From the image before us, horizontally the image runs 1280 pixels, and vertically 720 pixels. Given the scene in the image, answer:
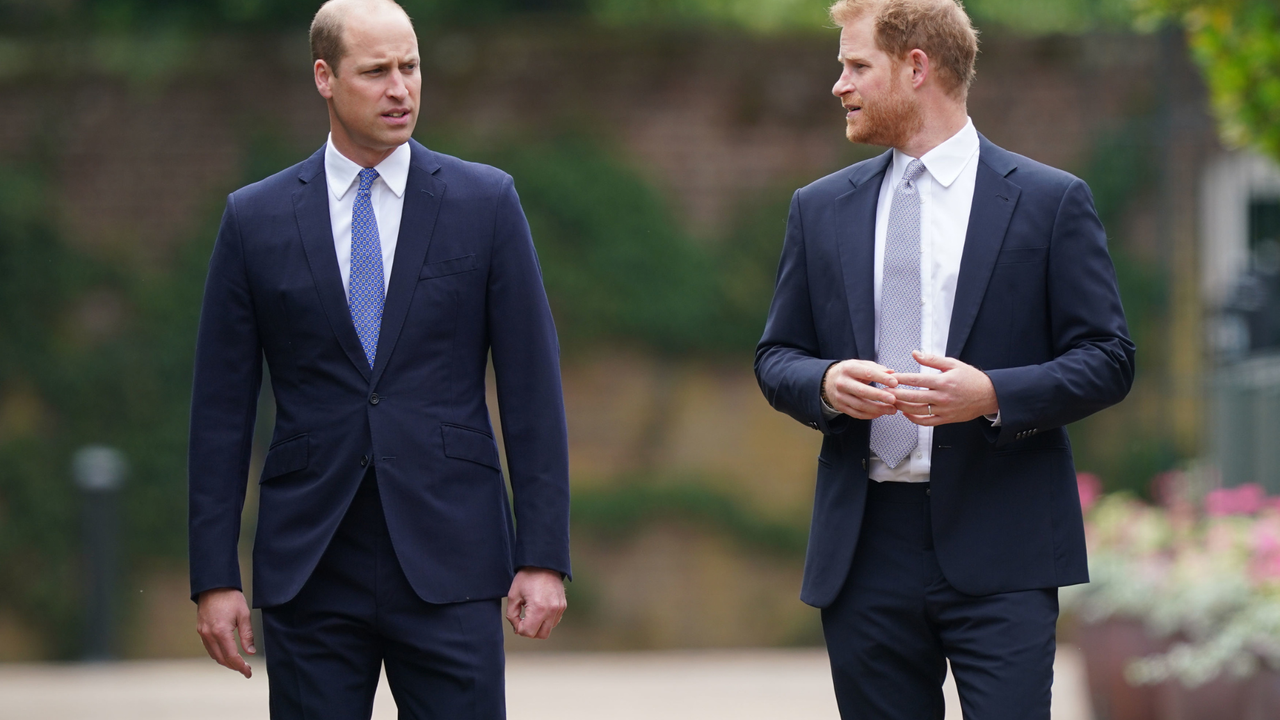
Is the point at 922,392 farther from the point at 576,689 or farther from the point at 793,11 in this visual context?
the point at 793,11

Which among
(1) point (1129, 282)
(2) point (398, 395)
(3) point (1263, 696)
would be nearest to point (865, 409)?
(2) point (398, 395)

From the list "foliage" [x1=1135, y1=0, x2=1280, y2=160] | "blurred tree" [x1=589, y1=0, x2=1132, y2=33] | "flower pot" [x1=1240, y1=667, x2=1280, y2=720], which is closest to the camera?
"flower pot" [x1=1240, y1=667, x2=1280, y2=720]

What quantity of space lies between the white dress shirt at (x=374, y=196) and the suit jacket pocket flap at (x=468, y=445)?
1.13ft

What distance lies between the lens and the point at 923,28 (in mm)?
3287

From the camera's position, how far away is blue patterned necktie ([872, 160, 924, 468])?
329cm

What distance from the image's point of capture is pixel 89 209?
34.1 ft

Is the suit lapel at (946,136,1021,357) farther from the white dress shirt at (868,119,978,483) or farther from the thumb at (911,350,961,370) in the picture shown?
the thumb at (911,350,961,370)

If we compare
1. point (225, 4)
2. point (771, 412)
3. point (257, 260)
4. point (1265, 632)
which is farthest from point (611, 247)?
point (257, 260)

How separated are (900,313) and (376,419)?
3.45 feet

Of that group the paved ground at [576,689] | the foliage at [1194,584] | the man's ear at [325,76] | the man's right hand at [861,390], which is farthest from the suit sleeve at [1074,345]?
the paved ground at [576,689]

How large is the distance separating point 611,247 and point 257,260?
711cm

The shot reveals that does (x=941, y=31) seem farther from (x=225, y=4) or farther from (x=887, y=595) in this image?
(x=225, y=4)

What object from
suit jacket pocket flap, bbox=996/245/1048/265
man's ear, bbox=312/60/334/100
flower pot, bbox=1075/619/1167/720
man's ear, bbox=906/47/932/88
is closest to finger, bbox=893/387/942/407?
suit jacket pocket flap, bbox=996/245/1048/265

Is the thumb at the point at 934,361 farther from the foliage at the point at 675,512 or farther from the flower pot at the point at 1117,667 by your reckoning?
the foliage at the point at 675,512
